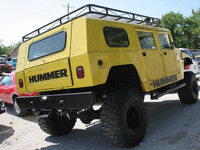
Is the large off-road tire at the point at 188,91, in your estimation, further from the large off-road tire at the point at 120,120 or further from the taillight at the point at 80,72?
the taillight at the point at 80,72

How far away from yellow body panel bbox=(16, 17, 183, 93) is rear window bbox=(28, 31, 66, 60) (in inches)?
3.4

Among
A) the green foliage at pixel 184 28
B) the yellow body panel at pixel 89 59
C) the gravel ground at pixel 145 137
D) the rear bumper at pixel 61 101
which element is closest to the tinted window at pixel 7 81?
the gravel ground at pixel 145 137

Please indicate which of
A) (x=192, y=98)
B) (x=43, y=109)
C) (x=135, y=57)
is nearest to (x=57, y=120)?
(x=43, y=109)

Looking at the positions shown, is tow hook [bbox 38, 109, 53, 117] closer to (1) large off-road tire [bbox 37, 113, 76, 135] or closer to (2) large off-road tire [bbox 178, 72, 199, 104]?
(1) large off-road tire [bbox 37, 113, 76, 135]

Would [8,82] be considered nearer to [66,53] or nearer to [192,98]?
[66,53]

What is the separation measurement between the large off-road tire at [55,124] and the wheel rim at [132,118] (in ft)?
5.09

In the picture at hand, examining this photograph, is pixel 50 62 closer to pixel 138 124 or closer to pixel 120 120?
pixel 120 120

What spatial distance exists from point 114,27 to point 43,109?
6.53 feet

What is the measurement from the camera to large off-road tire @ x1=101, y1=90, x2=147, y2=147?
3.03 meters

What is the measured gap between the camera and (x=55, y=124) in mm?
4234

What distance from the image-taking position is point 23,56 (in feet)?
13.8

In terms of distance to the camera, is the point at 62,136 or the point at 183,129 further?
the point at 62,136

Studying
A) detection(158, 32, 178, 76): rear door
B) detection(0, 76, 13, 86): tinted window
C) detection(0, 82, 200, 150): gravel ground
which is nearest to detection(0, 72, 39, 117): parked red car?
detection(0, 76, 13, 86): tinted window

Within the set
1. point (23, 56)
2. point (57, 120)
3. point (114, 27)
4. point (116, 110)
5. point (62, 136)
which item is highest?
point (114, 27)
